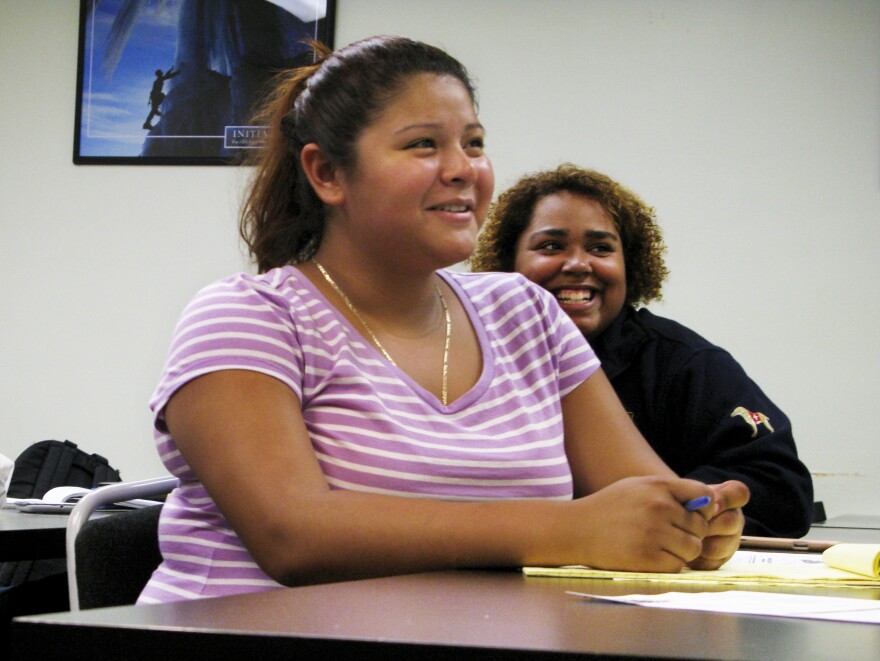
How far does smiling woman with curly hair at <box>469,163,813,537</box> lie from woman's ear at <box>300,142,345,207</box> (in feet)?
2.45

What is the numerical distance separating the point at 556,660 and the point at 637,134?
3.16m

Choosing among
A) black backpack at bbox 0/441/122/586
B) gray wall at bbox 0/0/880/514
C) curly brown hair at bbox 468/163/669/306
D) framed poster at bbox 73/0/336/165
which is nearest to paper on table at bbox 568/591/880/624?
curly brown hair at bbox 468/163/669/306

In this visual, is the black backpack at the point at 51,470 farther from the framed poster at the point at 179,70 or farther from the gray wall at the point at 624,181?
the framed poster at the point at 179,70

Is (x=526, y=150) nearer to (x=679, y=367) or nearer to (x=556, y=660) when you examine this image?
(x=679, y=367)

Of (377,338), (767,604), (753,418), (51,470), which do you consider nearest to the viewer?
(767,604)

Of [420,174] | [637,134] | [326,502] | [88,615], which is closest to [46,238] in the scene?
[637,134]

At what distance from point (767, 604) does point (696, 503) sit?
270 mm

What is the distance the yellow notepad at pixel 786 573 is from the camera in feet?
2.88

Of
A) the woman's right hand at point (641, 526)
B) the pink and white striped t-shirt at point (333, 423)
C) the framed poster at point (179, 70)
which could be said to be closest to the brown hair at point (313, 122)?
the pink and white striped t-shirt at point (333, 423)

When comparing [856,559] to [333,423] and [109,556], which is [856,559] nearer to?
[333,423]

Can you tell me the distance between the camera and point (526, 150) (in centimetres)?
358

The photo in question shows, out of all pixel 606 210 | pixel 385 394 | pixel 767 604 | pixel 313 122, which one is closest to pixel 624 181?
pixel 606 210

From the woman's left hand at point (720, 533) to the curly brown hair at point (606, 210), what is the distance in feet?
3.85

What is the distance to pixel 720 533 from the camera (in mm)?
994
